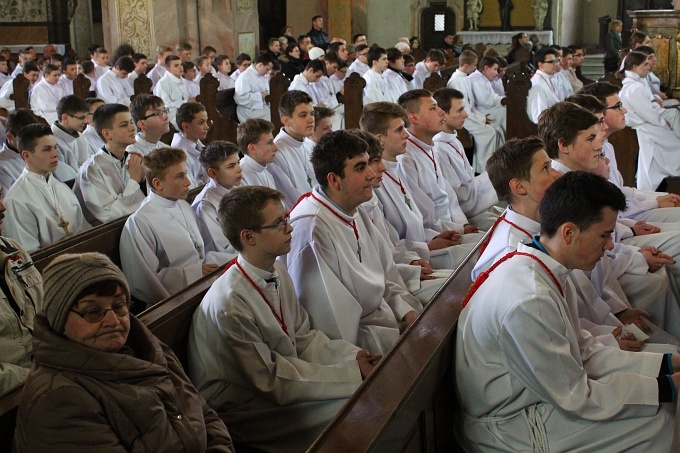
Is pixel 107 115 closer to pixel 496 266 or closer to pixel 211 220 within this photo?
pixel 211 220

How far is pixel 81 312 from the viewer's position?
218 cm

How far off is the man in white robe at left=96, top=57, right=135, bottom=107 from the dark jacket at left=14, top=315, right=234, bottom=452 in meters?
10.3

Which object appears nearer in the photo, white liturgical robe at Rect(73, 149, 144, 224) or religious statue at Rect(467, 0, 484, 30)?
white liturgical robe at Rect(73, 149, 144, 224)

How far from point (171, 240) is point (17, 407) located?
210 cm

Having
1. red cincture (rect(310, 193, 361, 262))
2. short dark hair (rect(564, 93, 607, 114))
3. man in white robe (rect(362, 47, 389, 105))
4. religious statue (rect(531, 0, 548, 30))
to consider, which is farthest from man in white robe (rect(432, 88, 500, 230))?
religious statue (rect(531, 0, 548, 30))

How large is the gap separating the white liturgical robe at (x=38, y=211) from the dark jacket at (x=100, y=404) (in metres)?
2.84

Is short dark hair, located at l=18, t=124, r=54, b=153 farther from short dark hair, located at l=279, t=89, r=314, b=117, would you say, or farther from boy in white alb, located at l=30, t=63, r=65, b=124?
boy in white alb, located at l=30, t=63, r=65, b=124

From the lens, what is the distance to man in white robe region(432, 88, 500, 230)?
19.8 feet

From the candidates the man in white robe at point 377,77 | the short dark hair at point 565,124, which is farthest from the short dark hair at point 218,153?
the man in white robe at point 377,77

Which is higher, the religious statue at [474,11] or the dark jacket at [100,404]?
the religious statue at [474,11]

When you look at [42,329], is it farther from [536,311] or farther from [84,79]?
[84,79]

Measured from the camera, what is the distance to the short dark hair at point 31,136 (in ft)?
16.4

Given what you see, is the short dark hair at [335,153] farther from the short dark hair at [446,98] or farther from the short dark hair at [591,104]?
the short dark hair at [446,98]

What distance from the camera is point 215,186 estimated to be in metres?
4.88
